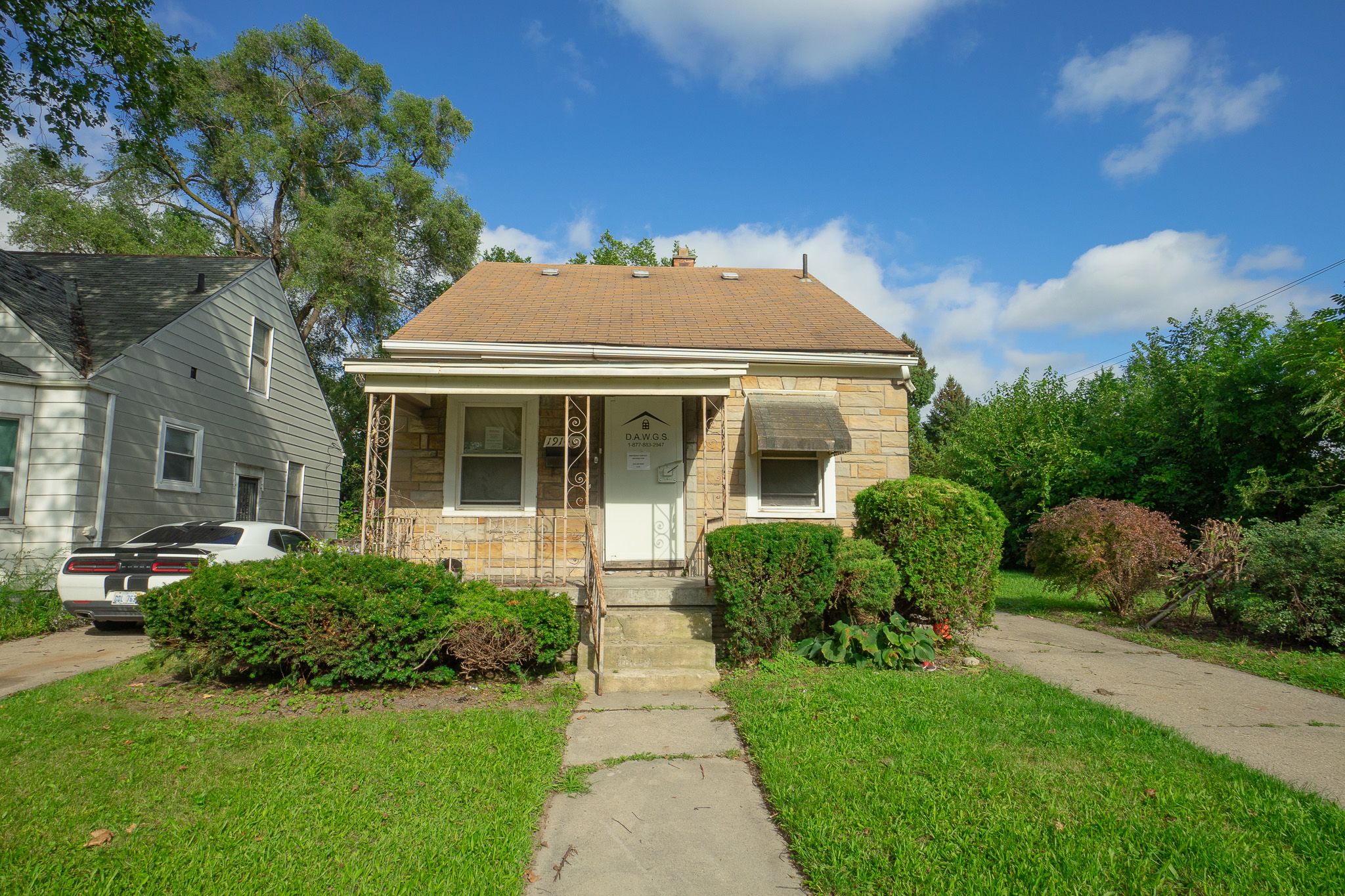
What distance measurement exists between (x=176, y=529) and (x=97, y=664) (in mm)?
2803

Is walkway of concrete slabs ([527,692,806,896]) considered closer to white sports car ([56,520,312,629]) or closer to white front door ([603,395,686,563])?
white front door ([603,395,686,563])

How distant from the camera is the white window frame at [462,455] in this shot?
8.88 metres

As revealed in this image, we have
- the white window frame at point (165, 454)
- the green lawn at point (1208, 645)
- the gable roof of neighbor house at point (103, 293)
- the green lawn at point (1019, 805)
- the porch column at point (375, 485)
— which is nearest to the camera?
the green lawn at point (1019, 805)

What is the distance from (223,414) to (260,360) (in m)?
2.02

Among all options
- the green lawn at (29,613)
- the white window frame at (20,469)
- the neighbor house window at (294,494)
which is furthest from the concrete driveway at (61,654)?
the neighbor house window at (294,494)

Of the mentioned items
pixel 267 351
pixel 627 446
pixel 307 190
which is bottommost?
pixel 627 446

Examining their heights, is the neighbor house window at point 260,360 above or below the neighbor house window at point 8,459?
above

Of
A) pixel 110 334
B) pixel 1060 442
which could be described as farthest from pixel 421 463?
pixel 1060 442

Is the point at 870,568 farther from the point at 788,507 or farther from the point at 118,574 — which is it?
the point at 118,574

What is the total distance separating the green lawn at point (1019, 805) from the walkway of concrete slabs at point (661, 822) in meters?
0.19

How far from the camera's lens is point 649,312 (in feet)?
36.6

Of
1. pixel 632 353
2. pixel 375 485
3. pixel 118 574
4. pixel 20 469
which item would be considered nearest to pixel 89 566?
pixel 118 574

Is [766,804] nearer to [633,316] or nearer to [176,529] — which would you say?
[633,316]

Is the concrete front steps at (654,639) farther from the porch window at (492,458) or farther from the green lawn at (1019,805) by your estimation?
the porch window at (492,458)
